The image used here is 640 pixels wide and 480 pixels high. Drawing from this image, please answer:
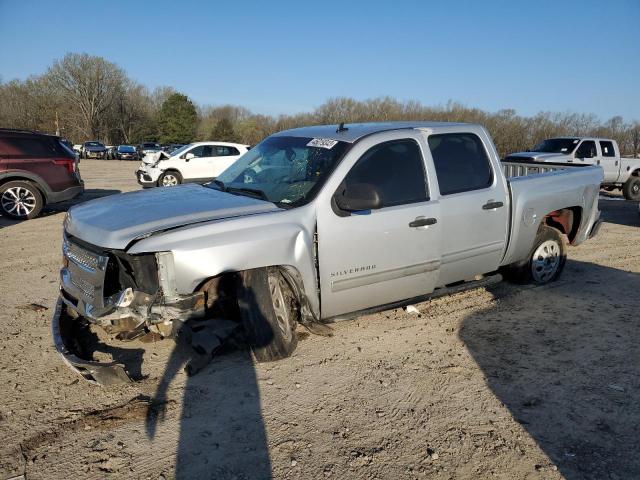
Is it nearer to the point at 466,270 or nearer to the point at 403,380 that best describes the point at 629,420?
A: the point at 403,380

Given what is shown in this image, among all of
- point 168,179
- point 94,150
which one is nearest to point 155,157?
point 168,179

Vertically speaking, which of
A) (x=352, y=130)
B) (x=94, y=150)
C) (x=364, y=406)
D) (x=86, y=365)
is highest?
(x=352, y=130)

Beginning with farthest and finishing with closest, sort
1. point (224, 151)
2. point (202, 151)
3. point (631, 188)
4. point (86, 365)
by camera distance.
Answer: point (224, 151) < point (202, 151) < point (631, 188) < point (86, 365)

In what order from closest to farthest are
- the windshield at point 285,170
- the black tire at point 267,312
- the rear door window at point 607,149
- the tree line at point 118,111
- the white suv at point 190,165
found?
the black tire at point 267,312 < the windshield at point 285,170 < the rear door window at point 607,149 < the white suv at point 190,165 < the tree line at point 118,111

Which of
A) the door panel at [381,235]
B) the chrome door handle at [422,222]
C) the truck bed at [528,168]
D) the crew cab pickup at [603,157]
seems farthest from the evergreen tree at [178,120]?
the chrome door handle at [422,222]

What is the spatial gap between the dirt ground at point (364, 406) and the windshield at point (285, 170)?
4.44 ft

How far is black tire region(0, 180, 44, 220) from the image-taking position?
418 inches

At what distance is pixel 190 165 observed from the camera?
17.4m

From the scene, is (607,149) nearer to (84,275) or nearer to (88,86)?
(84,275)

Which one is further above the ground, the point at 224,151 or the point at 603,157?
the point at 224,151

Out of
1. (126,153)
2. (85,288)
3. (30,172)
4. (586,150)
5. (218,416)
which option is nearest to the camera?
(218,416)

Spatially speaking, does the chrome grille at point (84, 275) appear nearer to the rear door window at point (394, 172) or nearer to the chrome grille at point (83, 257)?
the chrome grille at point (83, 257)

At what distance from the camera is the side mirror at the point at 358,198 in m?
3.95

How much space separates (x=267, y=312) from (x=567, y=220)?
4291 mm
